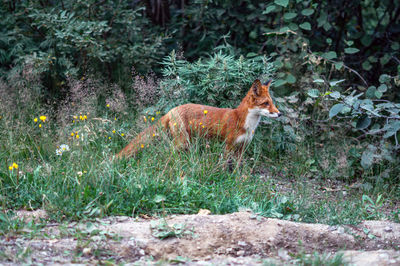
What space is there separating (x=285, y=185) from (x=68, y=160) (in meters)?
2.79

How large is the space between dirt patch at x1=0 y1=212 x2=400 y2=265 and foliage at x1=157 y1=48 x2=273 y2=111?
2678 millimetres

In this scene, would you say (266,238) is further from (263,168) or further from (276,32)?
(276,32)

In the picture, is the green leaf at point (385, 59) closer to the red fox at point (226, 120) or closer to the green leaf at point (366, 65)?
the green leaf at point (366, 65)

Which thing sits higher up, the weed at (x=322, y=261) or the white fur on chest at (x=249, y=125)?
the white fur on chest at (x=249, y=125)

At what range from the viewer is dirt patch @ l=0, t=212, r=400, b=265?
11.1 feet

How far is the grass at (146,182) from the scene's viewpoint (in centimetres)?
416

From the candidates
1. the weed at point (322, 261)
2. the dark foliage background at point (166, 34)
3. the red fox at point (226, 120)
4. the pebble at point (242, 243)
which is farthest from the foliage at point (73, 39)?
the weed at point (322, 261)

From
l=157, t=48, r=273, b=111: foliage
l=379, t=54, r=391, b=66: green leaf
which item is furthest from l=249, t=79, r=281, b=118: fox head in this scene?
l=379, t=54, r=391, b=66: green leaf

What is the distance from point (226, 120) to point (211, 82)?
2.74 feet

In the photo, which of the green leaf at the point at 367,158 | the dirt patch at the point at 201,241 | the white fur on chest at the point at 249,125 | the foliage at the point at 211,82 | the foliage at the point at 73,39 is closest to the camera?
the dirt patch at the point at 201,241

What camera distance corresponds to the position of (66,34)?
686 centimetres

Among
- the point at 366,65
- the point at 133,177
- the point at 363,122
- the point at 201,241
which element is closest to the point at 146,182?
the point at 133,177

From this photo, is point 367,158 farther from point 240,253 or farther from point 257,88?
point 240,253

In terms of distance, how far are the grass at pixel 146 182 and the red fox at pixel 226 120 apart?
0.72 feet
